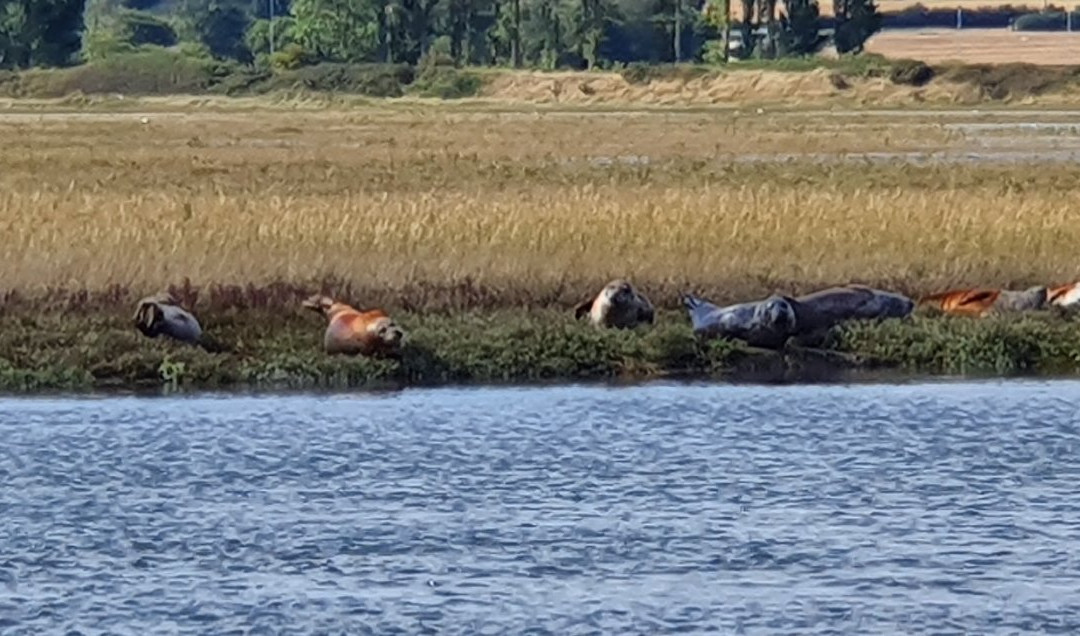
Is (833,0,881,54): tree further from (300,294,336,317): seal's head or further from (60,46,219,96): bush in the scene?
(300,294,336,317): seal's head

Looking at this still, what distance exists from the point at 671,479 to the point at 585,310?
568 centimetres

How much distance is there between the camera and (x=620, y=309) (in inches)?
826

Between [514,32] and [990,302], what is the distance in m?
109

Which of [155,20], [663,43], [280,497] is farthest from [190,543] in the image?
[155,20]

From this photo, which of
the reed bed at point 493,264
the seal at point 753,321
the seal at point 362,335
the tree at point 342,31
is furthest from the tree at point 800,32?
the seal at point 362,335

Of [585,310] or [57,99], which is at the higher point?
[585,310]

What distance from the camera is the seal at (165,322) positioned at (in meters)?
20.3

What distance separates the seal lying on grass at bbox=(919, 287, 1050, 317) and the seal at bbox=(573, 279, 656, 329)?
2.50 metres

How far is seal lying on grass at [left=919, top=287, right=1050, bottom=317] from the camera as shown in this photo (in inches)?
866

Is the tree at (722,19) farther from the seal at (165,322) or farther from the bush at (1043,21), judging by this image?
the seal at (165,322)

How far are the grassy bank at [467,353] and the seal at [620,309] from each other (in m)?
0.12

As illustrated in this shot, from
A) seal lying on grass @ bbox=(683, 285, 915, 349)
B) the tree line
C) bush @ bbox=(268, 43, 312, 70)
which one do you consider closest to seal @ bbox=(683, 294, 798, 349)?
seal lying on grass @ bbox=(683, 285, 915, 349)

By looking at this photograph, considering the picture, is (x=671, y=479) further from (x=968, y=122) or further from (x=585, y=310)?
(x=968, y=122)

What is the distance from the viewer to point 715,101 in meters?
111
